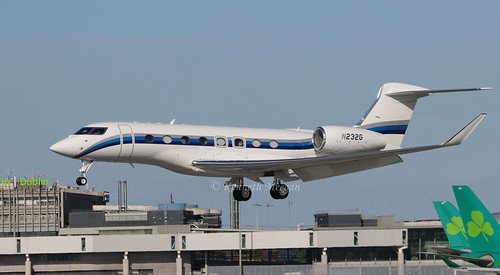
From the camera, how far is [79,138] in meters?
62.4

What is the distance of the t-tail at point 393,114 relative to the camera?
6856cm

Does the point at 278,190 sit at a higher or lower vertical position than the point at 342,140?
lower

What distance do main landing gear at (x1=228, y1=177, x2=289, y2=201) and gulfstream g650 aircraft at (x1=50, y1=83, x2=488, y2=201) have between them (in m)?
0.05

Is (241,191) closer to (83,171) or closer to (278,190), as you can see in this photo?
(278,190)

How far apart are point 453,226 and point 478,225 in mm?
13173

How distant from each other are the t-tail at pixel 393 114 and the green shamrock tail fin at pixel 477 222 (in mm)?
15647

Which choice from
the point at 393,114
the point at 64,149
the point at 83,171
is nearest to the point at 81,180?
the point at 83,171

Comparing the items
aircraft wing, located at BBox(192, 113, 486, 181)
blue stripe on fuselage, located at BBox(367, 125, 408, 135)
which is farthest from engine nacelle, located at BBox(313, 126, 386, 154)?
blue stripe on fuselage, located at BBox(367, 125, 408, 135)

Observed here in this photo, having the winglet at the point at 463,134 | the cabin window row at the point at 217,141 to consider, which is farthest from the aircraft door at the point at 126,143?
the winglet at the point at 463,134

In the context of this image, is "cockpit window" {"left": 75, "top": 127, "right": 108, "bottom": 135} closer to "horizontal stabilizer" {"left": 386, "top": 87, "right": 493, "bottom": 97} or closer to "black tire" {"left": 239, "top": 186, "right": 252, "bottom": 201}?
"black tire" {"left": 239, "top": 186, "right": 252, "bottom": 201}

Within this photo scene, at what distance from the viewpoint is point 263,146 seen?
65125mm

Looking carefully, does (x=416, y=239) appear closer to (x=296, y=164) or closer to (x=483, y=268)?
(x=296, y=164)

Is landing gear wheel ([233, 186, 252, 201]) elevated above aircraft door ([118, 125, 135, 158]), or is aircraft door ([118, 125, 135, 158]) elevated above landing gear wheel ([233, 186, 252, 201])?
aircraft door ([118, 125, 135, 158])

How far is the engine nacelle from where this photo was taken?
214 feet
